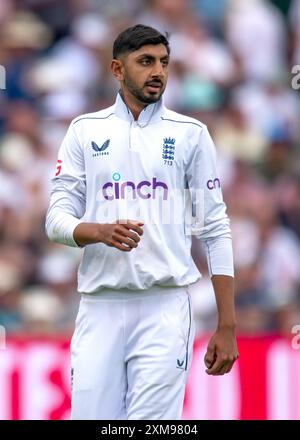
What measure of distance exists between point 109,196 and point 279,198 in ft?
14.2

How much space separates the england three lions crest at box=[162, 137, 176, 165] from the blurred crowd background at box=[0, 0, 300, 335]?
3.45 metres

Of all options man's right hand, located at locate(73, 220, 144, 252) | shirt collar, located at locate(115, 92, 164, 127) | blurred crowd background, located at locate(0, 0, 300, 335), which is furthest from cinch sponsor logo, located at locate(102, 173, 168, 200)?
blurred crowd background, located at locate(0, 0, 300, 335)

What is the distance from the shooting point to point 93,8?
31.2 feet

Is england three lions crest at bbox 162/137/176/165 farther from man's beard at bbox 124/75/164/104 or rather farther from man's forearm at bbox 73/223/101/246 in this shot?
man's forearm at bbox 73/223/101/246

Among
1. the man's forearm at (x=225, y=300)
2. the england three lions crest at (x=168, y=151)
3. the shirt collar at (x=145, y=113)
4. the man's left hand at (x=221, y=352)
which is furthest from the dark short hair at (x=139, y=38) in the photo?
the man's left hand at (x=221, y=352)

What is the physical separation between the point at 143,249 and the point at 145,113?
1.89ft

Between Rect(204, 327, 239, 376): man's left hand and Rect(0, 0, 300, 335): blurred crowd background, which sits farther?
Rect(0, 0, 300, 335): blurred crowd background

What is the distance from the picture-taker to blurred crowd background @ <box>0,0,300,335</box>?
8.27 m

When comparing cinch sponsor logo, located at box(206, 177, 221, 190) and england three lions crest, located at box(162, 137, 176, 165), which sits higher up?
england three lions crest, located at box(162, 137, 176, 165)

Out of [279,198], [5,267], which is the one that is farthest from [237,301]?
[5,267]

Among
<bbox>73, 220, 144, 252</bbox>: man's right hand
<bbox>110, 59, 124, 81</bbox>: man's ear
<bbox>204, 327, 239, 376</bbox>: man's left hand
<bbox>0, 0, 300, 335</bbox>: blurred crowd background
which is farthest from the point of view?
<bbox>0, 0, 300, 335</bbox>: blurred crowd background
